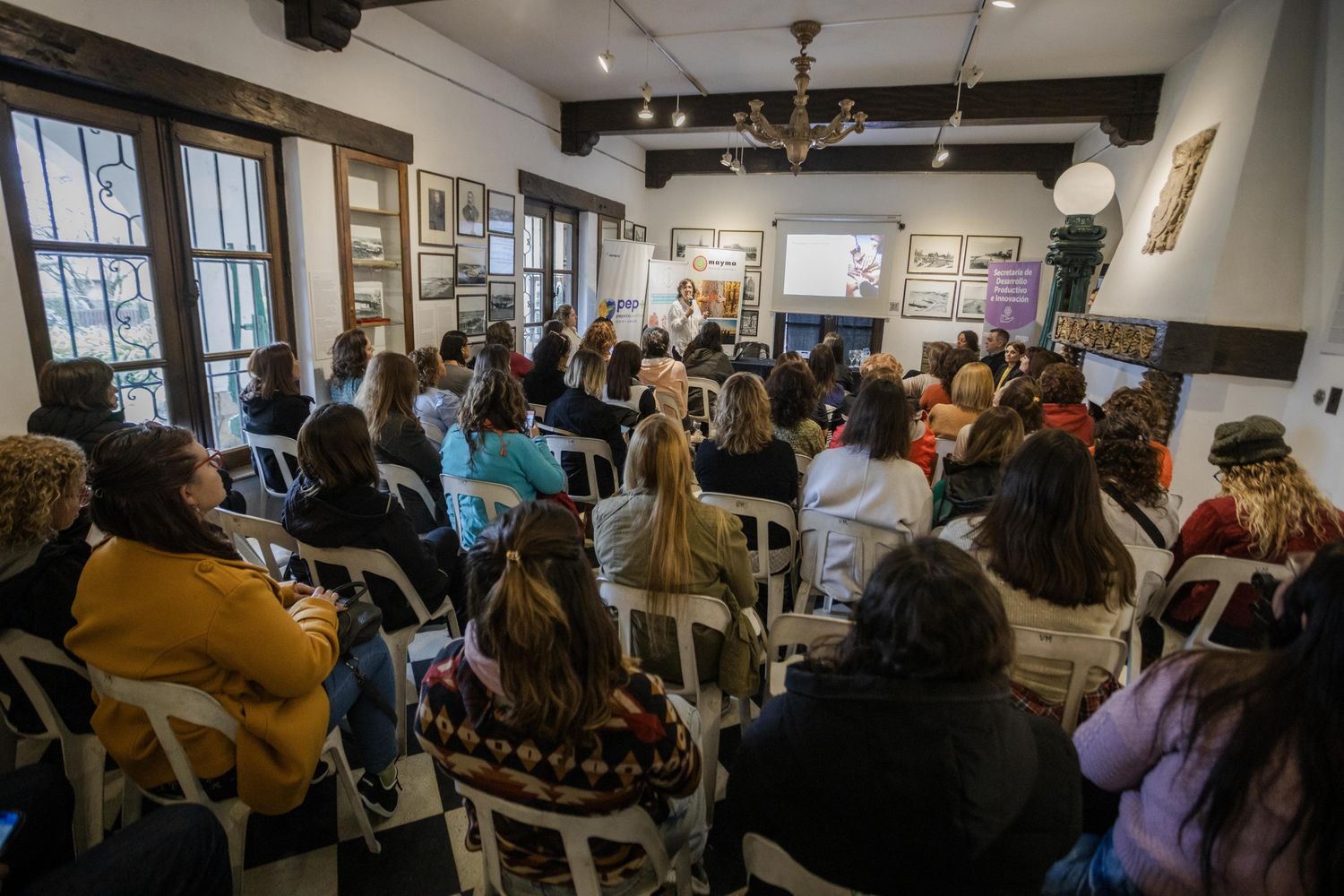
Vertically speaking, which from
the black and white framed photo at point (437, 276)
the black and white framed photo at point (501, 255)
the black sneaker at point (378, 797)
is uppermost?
the black and white framed photo at point (501, 255)

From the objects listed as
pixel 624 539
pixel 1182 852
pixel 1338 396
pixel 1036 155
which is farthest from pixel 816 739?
pixel 1036 155

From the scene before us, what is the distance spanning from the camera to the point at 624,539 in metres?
1.64

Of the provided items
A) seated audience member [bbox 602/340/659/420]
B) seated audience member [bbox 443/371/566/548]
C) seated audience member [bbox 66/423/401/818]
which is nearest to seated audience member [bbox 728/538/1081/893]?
seated audience member [bbox 66/423/401/818]

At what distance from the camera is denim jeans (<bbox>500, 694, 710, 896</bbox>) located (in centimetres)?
116

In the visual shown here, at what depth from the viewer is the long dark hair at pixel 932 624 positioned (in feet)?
2.78

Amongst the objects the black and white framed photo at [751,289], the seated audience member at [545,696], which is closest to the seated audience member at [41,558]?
the seated audience member at [545,696]

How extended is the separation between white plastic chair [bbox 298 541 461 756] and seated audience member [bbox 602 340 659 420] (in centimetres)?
189

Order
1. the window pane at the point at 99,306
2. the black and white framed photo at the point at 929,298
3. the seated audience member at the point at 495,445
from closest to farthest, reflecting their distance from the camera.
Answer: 1. the seated audience member at the point at 495,445
2. the window pane at the point at 99,306
3. the black and white framed photo at the point at 929,298

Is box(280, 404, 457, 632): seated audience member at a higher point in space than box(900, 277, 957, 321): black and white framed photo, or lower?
lower

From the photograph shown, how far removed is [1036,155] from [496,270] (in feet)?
20.5

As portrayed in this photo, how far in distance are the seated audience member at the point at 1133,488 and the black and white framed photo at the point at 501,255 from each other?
17.0ft

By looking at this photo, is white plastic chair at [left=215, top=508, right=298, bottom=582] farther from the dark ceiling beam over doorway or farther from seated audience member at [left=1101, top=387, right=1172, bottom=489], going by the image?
the dark ceiling beam over doorway

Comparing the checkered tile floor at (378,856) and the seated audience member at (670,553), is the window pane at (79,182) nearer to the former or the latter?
the checkered tile floor at (378,856)

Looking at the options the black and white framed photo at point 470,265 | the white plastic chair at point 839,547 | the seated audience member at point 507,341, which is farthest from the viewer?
the black and white framed photo at point 470,265
